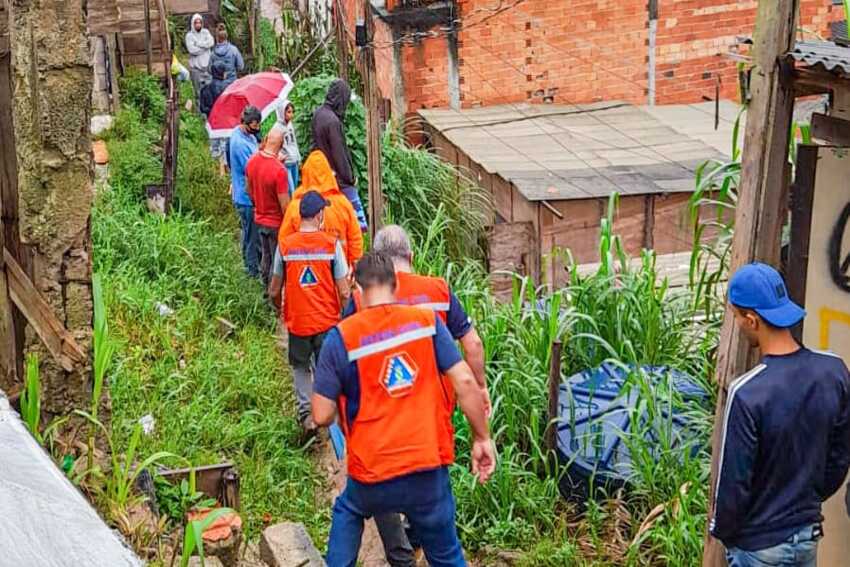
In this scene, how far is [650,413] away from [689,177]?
16.9 ft

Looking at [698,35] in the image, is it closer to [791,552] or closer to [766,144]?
[766,144]

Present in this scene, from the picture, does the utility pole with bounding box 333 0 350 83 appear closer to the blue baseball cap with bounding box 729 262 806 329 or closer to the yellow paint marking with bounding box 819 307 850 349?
the yellow paint marking with bounding box 819 307 850 349

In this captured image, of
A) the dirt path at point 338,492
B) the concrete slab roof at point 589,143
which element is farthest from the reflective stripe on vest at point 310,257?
the concrete slab roof at point 589,143

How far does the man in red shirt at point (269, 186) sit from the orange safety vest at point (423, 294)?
3.46 meters

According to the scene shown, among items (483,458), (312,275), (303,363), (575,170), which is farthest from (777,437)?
(575,170)

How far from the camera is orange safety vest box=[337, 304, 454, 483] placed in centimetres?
473

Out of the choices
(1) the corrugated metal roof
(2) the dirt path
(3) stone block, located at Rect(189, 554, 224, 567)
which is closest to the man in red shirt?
(2) the dirt path

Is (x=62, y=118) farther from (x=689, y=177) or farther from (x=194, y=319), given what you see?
(x=689, y=177)

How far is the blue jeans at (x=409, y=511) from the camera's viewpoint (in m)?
4.86

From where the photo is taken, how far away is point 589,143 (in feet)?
40.9

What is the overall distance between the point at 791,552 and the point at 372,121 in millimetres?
4706

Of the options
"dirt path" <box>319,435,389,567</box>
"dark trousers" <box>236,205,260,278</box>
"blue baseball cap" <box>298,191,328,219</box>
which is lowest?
"dirt path" <box>319,435,389,567</box>

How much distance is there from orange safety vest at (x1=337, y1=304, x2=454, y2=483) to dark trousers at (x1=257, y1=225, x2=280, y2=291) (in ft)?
14.4

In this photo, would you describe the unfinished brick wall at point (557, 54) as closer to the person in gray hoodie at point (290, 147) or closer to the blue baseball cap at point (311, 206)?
the person in gray hoodie at point (290, 147)
